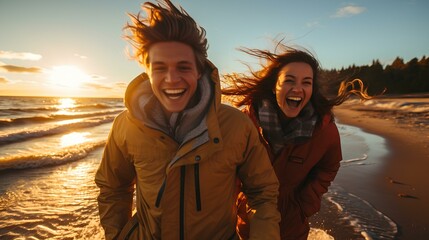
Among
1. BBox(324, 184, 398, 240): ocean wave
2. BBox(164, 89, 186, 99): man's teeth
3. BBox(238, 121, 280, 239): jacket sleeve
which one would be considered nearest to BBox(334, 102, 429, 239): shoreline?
BBox(324, 184, 398, 240): ocean wave

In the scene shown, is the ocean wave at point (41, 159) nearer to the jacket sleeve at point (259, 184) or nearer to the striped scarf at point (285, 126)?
the striped scarf at point (285, 126)

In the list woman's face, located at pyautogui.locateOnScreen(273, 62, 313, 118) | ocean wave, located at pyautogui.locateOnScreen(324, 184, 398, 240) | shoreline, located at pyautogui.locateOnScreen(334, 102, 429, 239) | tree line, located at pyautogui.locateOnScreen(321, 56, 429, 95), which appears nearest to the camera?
woman's face, located at pyautogui.locateOnScreen(273, 62, 313, 118)

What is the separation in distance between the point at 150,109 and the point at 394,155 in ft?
30.5

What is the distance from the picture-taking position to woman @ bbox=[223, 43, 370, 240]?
3.03 m

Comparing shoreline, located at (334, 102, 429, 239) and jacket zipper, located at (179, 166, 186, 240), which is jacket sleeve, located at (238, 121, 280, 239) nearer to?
jacket zipper, located at (179, 166, 186, 240)

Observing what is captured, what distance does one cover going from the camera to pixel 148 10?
242cm

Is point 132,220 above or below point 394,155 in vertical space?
above

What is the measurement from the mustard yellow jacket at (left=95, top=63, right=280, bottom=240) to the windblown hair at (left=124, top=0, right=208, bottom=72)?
27 cm

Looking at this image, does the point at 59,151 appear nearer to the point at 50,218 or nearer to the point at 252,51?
the point at 50,218

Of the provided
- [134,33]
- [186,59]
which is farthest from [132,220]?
[134,33]

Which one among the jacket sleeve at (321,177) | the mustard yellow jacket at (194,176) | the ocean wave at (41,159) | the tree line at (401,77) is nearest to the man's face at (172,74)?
the mustard yellow jacket at (194,176)

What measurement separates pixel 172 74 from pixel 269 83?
1897mm

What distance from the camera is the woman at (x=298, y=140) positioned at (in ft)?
9.94

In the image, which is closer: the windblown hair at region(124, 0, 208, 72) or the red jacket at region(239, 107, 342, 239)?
the windblown hair at region(124, 0, 208, 72)
